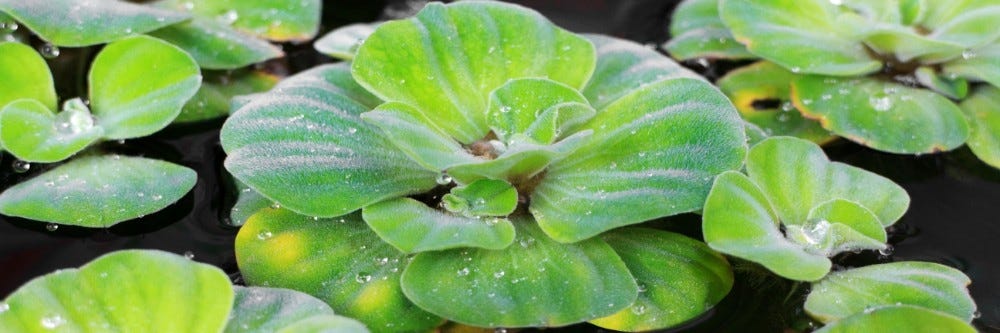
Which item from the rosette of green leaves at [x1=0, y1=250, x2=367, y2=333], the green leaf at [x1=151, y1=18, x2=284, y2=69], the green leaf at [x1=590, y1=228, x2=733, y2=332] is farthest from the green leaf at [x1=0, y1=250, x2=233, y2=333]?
the green leaf at [x1=151, y1=18, x2=284, y2=69]

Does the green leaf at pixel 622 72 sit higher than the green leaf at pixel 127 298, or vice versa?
the green leaf at pixel 622 72

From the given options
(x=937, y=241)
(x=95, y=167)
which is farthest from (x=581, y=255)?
(x=95, y=167)

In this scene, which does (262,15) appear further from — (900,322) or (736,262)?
(900,322)

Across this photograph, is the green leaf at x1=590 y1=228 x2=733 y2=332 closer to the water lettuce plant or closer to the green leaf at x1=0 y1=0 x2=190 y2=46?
the water lettuce plant

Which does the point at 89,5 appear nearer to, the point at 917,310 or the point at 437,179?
the point at 437,179

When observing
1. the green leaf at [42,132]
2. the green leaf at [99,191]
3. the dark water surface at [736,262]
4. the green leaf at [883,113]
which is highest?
the green leaf at [42,132]

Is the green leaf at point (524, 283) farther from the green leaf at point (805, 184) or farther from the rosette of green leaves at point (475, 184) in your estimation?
the green leaf at point (805, 184)

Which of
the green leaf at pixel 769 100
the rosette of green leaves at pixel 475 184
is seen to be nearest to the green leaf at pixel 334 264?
the rosette of green leaves at pixel 475 184
